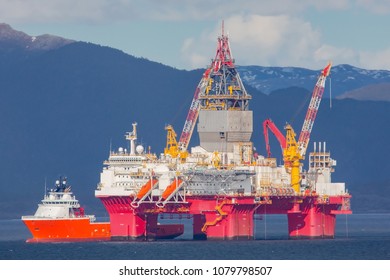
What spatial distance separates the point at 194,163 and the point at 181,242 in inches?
331

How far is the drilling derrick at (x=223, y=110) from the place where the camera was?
16575 centimetres

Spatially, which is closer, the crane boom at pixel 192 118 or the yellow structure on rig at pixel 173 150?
the yellow structure on rig at pixel 173 150

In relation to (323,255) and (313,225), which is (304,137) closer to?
(313,225)

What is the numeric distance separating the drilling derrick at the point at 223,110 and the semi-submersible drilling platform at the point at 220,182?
0.11 m

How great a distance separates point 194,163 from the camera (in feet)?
525

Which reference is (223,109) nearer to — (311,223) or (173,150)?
(173,150)

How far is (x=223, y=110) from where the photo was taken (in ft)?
545

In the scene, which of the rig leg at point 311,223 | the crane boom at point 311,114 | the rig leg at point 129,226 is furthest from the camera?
the crane boom at point 311,114

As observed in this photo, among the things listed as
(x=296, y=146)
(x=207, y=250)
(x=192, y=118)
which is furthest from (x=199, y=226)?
(x=207, y=250)

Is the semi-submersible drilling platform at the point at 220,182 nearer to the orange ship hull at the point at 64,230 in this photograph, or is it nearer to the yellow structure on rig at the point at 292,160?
the yellow structure on rig at the point at 292,160

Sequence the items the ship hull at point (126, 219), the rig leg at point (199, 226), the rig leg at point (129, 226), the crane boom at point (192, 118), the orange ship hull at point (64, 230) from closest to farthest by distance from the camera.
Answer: the ship hull at point (126, 219), the rig leg at point (129, 226), the orange ship hull at point (64, 230), the rig leg at point (199, 226), the crane boom at point (192, 118)

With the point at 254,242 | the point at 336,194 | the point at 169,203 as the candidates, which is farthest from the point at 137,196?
the point at 336,194

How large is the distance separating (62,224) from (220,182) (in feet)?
65.5

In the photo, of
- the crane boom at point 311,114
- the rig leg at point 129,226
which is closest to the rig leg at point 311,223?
the crane boom at point 311,114
